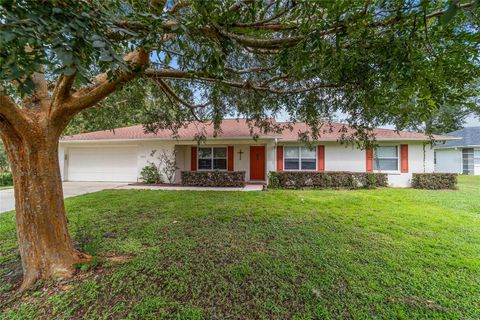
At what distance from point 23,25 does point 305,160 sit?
38.9 feet

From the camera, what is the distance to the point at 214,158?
12555 millimetres

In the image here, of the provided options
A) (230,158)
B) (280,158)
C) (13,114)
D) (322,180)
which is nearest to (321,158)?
(322,180)

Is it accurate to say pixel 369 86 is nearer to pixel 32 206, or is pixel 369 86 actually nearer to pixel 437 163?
pixel 32 206

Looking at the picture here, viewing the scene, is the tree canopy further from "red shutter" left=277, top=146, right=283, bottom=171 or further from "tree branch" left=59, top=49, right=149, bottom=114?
"red shutter" left=277, top=146, right=283, bottom=171

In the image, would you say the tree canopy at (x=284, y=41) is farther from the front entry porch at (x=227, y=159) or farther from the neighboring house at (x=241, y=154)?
the front entry porch at (x=227, y=159)

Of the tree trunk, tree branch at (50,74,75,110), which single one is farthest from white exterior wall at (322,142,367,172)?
the tree trunk

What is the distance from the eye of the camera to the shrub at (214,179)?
1062 cm

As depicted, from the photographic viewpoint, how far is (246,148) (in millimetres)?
12422

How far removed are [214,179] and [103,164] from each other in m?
7.24

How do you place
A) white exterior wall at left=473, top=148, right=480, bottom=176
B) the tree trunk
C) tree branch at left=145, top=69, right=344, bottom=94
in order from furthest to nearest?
white exterior wall at left=473, top=148, right=480, bottom=176 → tree branch at left=145, top=69, right=344, bottom=94 → the tree trunk

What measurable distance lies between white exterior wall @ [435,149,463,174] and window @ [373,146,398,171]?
1380 cm

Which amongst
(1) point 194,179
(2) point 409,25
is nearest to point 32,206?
(2) point 409,25

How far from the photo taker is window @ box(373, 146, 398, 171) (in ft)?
37.1

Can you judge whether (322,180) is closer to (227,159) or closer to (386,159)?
(386,159)
